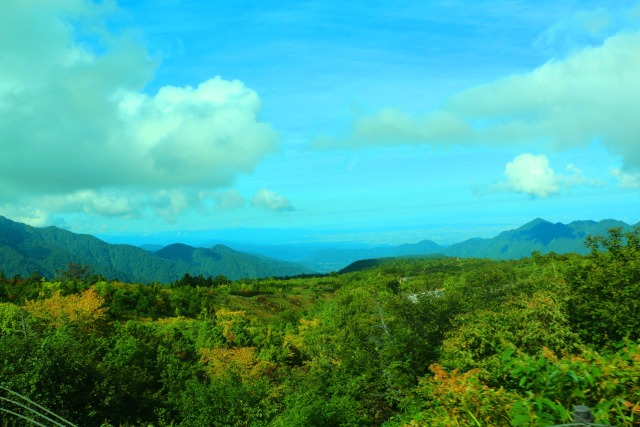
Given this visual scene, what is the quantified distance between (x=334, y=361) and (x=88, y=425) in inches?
567

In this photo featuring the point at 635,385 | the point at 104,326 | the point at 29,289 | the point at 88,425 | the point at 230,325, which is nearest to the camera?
the point at 635,385

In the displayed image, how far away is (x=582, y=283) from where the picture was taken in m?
24.3

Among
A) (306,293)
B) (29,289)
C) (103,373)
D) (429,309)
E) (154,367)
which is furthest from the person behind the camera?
(306,293)

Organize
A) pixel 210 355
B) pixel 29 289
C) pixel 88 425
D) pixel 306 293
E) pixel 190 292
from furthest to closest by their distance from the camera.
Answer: pixel 306 293 → pixel 190 292 → pixel 29 289 → pixel 210 355 → pixel 88 425

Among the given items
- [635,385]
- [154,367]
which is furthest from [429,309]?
[635,385]

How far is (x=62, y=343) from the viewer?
21.2 metres

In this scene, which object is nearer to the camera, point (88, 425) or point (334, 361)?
point (88, 425)

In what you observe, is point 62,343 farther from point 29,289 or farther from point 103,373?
point 29,289

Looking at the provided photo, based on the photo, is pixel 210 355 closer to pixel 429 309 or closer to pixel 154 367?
pixel 154 367

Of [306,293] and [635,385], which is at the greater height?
[635,385]

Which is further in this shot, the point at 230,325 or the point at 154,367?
the point at 230,325

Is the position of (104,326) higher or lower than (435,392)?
lower

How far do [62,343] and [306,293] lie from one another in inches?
3267

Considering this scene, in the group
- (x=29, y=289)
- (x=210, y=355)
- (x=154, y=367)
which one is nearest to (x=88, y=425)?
(x=154, y=367)
